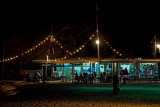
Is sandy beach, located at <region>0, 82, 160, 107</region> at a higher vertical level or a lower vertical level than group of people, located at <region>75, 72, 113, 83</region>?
lower

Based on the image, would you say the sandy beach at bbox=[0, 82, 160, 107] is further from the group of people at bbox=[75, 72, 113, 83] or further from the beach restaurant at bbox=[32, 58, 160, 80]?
the beach restaurant at bbox=[32, 58, 160, 80]

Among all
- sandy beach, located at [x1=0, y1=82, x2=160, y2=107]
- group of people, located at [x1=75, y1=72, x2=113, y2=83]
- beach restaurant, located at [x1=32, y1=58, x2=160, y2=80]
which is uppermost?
beach restaurant, located at [x1=32, y1=58, x2=160, y2=80]

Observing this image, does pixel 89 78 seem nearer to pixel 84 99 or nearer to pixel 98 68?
pixel 98 68

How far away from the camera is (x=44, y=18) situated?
48.2 meters

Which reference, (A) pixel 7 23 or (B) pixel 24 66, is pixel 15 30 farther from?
(B) pixel 24 66

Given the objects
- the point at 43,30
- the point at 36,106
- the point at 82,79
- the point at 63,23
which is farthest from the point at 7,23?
the point at 36,106

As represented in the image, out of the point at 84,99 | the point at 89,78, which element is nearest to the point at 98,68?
the point at 89,78

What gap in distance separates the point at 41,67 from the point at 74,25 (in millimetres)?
11535

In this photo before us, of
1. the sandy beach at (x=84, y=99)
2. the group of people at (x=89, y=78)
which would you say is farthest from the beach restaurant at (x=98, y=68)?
the sandy beach at (x=84, y=99)

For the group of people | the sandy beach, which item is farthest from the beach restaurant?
the sandy beach

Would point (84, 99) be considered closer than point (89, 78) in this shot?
Yes

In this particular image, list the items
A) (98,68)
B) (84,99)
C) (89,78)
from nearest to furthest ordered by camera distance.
A: (84,99) → (89,78) → (98,68)

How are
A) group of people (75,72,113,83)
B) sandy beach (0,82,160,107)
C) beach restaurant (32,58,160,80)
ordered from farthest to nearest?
beach restaurant (32,58,160,80) → group of people (75,72,113,83) → sandy beach (0,82,160,107)

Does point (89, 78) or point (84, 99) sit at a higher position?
point (89, 78)
